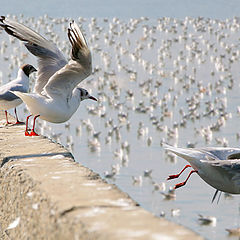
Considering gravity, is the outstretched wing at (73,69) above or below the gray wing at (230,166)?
above

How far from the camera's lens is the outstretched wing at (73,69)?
682cm

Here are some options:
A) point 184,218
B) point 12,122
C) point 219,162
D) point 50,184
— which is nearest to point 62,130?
point 184,218

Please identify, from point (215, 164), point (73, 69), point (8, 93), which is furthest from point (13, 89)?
point (215, 164)

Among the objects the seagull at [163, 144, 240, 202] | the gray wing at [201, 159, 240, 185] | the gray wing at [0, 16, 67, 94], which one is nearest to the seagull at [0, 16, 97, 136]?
the gray wing at [0, 16, 67, 94]

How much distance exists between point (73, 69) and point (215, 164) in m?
1.72

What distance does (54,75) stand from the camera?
7320 millimetres

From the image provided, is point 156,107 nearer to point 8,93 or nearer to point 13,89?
point 13,89

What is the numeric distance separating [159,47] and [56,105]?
19391mm

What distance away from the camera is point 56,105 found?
7.41 meters

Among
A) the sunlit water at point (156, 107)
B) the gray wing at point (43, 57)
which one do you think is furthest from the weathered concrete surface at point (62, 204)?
the sunlit water at point (156, 107)

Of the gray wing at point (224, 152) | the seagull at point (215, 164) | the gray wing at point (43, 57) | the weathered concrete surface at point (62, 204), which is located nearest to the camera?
the weathered concrete surface at point (62, 204)

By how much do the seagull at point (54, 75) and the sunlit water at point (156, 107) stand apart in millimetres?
3208

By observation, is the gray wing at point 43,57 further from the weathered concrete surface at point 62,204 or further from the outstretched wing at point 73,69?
the weathered concrete surface at point 62,204

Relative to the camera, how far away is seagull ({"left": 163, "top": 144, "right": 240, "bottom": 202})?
6.50 meters
